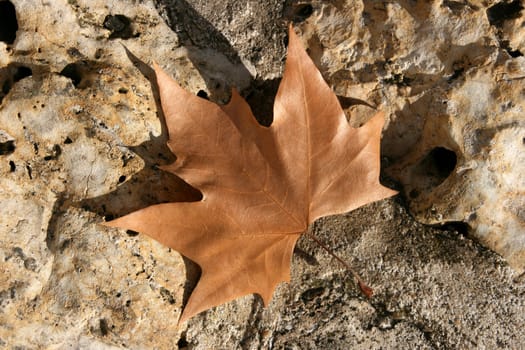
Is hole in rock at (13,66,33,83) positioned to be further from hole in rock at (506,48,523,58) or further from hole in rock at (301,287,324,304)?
hole in rock at (506,48,523,58)

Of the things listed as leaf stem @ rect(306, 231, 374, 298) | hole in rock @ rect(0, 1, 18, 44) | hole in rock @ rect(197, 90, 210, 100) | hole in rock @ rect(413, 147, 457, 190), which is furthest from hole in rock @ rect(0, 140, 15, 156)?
hole in rock @ rect(413, 147, 457, 190)

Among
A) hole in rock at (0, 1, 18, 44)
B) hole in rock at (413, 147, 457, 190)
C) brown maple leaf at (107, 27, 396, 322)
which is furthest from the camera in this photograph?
hole in rock at (413, 147, 457, 190)

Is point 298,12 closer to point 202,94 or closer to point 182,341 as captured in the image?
point 202,94

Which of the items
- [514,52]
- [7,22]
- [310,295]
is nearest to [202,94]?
[7,22]

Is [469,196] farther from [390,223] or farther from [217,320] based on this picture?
[217,320]

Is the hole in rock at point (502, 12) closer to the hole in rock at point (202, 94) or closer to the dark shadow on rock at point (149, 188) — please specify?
the hole in rock at point (202, 94)

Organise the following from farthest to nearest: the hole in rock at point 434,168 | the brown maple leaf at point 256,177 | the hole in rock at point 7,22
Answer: the hole in rock at point 434,168 → the hole in rock at point 7,22 → the brown maple leaf at point 256,177

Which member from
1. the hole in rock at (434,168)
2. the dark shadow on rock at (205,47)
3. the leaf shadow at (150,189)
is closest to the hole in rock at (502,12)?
the hole in rock at (434,168)
